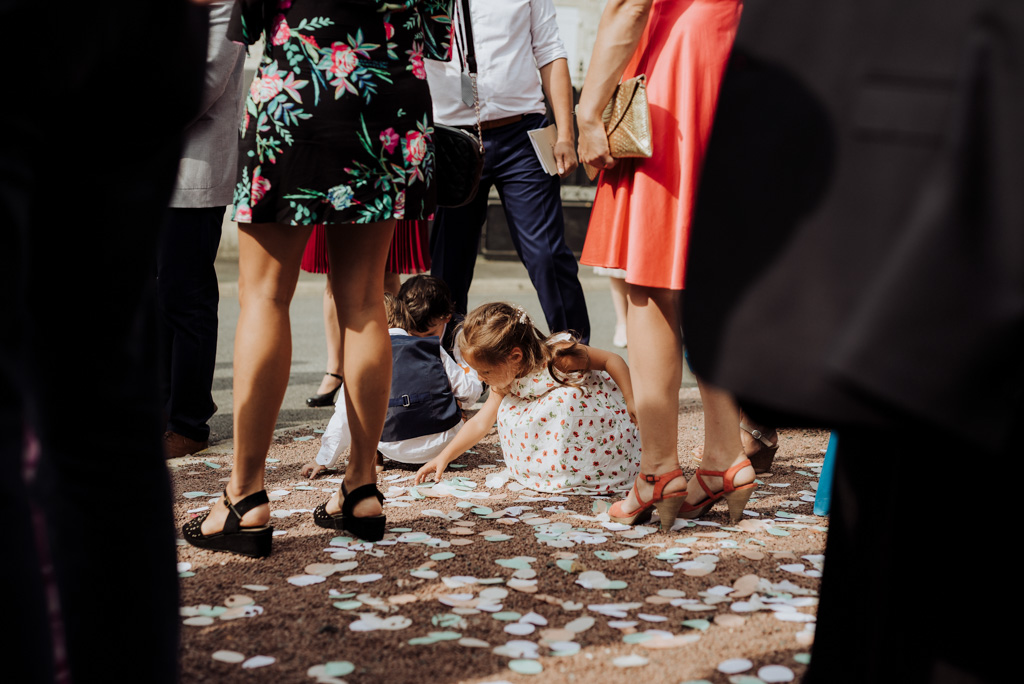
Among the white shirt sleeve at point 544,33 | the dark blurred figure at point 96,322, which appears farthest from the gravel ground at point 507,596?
the white shirt sleeve at point 544,33

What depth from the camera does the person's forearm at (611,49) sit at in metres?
2.54

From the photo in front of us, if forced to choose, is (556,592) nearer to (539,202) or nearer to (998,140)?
(998,140)

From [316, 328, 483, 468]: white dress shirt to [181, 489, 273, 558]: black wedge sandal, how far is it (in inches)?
25.4

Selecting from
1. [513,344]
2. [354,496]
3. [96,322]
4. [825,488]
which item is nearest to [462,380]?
[513,344]

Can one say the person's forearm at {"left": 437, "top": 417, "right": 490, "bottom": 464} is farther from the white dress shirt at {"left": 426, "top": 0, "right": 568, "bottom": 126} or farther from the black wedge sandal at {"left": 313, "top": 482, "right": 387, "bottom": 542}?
the white dress shirt at {"left": 426, "top": 0, "right": 568, "bottom": 126}

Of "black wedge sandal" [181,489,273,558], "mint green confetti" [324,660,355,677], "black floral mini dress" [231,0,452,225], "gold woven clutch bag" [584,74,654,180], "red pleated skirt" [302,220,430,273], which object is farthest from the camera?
"red pleated skirt" [302,220,430,273]

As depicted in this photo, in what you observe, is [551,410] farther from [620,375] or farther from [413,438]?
[413,438]

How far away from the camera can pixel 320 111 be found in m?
2.28

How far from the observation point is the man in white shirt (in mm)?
4055

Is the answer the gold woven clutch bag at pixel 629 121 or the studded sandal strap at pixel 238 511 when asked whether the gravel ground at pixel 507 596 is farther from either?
the gold woven clutch bag at pixel 629 121

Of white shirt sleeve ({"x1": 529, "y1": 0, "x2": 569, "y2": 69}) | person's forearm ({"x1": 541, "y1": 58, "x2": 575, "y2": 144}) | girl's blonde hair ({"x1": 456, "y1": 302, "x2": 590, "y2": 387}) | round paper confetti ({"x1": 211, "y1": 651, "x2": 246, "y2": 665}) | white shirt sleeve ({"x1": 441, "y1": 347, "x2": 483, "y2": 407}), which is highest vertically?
white shirt sleeve ({"x1": 529, "y1": 0, "x2": 569, "y2": 69})

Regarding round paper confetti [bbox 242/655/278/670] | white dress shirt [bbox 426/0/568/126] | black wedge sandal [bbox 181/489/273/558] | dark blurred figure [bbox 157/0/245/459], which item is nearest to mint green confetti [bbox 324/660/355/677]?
round paper confetti [bbox 242/655/278/670]

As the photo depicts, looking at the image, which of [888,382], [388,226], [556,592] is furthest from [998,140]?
[388,226]

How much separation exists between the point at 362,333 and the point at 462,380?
130cm
